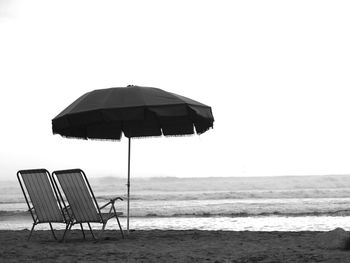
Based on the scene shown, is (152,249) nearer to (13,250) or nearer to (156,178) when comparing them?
(13,250)

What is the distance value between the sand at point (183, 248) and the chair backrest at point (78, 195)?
0.36 m

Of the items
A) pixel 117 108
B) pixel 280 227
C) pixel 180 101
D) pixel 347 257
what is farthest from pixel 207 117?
pixel 280 227

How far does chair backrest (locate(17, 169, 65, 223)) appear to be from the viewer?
691 cm

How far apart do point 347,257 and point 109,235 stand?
3990mm

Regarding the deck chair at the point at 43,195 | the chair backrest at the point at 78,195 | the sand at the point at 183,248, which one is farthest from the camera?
the deck chair at the point at 43,195

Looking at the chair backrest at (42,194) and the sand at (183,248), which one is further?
the chair backrest at (42,194)

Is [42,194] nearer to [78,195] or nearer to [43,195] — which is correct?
[43,195]

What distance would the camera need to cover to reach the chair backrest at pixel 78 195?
21.9 ft

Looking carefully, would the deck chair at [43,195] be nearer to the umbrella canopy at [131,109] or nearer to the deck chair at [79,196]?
the deck chair at [79,196]

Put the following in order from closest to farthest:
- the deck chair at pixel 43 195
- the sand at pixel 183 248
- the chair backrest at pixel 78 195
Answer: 1. the sand at pixel 183 248
2. the chair backrest at pixel 78 195
3. the deck chair at pixel 43 195

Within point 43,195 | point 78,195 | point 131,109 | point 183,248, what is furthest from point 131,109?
point 183,248

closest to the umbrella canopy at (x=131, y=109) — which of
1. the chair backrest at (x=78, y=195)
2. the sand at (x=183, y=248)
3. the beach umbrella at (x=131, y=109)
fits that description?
the beach umbrella at (x=131, y=109)

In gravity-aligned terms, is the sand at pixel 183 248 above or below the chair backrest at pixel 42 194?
below

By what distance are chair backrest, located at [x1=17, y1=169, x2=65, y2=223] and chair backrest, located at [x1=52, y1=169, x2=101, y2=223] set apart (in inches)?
8.1
